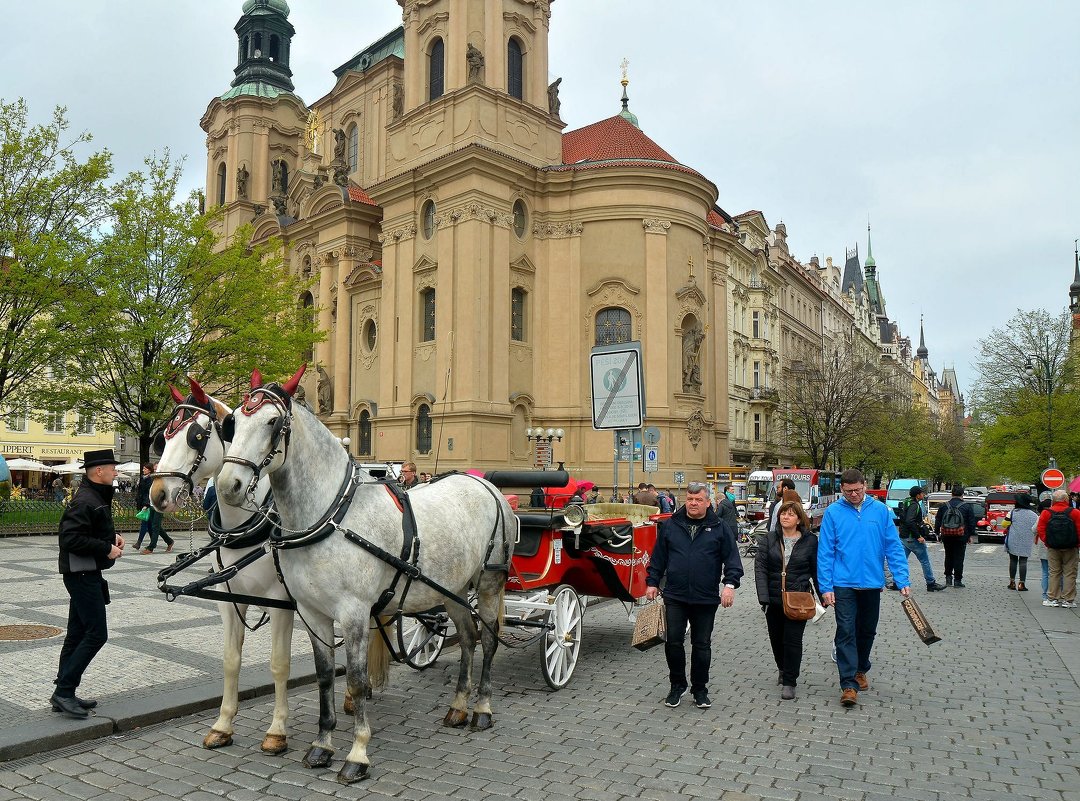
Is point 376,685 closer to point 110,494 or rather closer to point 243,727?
point 243,727

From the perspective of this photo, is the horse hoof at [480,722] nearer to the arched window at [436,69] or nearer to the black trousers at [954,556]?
the black trousers at [954,556]

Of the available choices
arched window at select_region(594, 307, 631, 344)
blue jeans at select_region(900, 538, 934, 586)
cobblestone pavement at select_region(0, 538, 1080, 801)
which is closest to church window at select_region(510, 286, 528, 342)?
arched window at select_region(594, 307, 631, 344)

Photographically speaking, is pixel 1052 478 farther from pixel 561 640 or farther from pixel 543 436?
pixel 561 640

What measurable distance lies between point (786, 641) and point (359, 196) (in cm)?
4071

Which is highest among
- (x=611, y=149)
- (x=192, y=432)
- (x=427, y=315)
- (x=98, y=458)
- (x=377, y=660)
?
(x=611, y=149)

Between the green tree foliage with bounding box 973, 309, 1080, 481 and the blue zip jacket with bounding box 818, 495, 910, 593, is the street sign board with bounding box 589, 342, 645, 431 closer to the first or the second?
the blue zip jacket with bounding box 818, 495, 910, 593

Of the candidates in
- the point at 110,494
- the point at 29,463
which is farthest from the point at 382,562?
the point at 29,463

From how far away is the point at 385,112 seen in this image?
4625cm

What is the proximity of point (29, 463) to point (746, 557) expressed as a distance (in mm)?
36496

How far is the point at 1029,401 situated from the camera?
126ft

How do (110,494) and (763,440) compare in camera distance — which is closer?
(110,494)

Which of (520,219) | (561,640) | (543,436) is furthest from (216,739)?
(520,219)

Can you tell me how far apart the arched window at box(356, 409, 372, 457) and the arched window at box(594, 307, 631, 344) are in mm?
12659

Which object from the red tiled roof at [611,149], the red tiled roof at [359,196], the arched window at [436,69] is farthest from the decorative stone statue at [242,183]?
the red tiled roof at [611,149]
